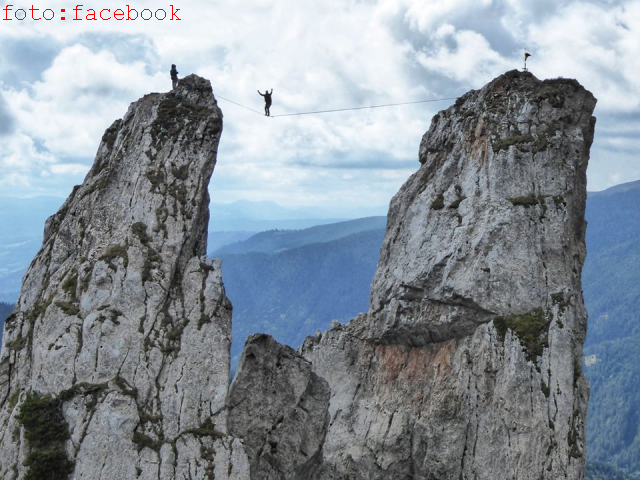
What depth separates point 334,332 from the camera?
223ft

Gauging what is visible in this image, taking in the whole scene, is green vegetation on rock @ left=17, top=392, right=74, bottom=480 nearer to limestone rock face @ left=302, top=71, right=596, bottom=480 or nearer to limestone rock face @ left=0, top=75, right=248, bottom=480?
limestone rock face @ left=0, top=75, right=248, bottom=480

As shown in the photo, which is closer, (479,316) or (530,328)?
(530,328)

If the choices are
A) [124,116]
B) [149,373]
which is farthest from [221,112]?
[149,373]

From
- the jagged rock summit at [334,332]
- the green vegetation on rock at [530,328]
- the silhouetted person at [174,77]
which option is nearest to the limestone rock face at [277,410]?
the jagged rock summit at [334,332]

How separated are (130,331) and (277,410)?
33.3ft

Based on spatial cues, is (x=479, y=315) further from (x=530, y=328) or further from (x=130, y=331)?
(x=130, y=331)

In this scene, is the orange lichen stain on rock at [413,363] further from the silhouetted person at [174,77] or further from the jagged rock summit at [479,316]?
the silhouetted person at [174,77]

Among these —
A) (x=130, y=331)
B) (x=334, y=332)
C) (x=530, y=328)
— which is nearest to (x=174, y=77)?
(x=130, y=331)

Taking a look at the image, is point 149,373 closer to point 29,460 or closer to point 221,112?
point 29,460

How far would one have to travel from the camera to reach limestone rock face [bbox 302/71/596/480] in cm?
5275

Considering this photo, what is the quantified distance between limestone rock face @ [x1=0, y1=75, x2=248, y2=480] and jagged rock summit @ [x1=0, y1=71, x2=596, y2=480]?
0.39 feet

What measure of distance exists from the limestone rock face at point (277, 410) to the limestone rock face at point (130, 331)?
55.7 inches

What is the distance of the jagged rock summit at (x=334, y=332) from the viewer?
42250 mm

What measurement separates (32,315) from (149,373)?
932cm
